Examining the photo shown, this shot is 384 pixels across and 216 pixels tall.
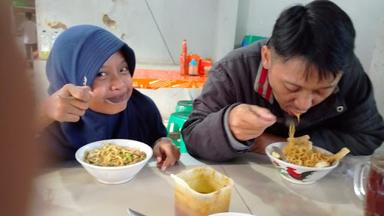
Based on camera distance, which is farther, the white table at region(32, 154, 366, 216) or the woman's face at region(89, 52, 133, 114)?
the woman's face at region(89, 52, 133, 114)

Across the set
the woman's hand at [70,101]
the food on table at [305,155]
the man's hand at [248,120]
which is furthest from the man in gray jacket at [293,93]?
the woman's hand at [70,101]

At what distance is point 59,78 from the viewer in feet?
4.21

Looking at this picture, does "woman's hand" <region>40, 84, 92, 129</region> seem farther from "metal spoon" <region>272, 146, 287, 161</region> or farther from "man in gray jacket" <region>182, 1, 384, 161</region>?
"metal spoon" <region>272, 146, 287, 161</region>

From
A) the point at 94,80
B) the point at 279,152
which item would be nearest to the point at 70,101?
the point at 94,80

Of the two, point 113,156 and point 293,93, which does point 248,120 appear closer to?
point 293,93

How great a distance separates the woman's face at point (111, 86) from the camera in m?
1.25

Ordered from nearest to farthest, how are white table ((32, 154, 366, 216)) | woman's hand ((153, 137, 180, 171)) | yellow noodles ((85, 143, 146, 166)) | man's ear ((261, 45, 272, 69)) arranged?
white table ((32, 154, 366, 216)) < yellow noodles ((85, 143, 146, 166)) < woman's hand ((153, 137, 180, 171)) < man's ear ((261, 45, 272, 69))

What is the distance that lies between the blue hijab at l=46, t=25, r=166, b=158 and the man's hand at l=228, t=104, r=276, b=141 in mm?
507

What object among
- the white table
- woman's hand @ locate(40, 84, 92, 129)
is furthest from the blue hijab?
the white table

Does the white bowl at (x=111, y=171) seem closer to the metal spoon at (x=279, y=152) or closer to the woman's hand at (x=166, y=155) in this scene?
the woman's hand at (x=166, y=155)

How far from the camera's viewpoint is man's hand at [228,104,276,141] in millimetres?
989

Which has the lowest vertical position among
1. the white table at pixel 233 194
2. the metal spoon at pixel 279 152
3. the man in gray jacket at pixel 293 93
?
the white table at pixel 233 194

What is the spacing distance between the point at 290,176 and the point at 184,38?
282cm

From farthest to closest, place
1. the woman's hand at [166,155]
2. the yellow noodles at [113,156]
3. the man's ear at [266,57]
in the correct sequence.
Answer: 1. the man's ear at [266,57]
2. the woman's hand at [166,155]
3. the yellow noodles at [113,156]
